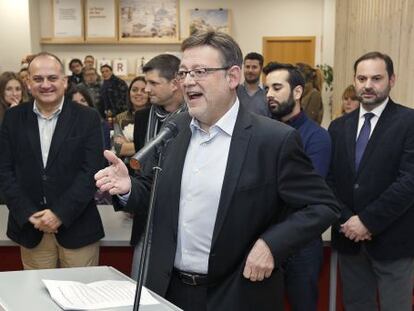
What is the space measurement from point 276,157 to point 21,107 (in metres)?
1.57

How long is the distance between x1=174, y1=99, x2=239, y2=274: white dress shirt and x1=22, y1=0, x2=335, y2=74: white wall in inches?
329

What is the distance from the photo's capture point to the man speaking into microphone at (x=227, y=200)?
1789 mm

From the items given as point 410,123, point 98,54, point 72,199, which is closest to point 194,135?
point 72,199

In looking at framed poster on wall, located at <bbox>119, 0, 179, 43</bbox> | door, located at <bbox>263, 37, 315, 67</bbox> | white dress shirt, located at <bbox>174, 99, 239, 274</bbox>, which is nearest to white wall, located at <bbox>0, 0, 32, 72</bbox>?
framed poster on wall, located at <bbox>119, 0, 179, 43</bbox>

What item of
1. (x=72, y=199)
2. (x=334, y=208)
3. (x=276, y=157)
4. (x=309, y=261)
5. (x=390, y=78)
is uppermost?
(x=390, y=78)

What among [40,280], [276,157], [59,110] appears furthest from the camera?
[59,110]

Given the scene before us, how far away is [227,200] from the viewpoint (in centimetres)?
179

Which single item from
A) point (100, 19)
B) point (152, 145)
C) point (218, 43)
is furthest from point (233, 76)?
point (100, 19)

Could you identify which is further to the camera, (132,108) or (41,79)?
(132,108)

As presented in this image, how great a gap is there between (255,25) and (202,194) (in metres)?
8.68

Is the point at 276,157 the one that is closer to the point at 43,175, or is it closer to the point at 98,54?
the point at 43,175

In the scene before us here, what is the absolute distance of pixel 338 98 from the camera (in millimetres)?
8219

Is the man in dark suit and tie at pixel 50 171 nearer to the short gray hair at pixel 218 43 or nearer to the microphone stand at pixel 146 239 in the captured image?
the short gray hair at pixel 218 43

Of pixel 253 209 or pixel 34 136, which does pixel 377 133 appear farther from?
pixel 34 136
